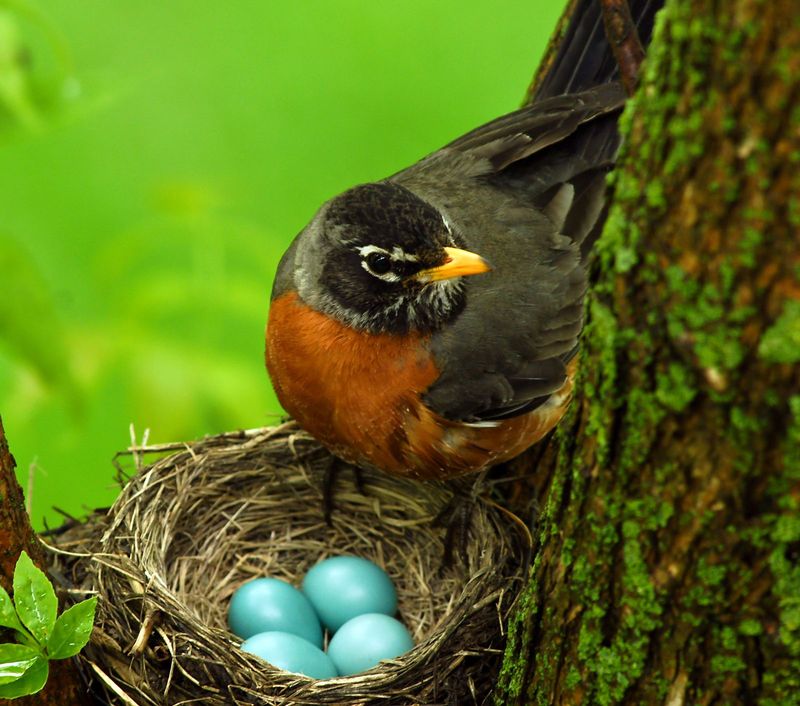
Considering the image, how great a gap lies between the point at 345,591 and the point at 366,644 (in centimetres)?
38

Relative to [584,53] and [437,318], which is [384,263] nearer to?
[437,318]

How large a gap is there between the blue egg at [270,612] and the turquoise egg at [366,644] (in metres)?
0.19

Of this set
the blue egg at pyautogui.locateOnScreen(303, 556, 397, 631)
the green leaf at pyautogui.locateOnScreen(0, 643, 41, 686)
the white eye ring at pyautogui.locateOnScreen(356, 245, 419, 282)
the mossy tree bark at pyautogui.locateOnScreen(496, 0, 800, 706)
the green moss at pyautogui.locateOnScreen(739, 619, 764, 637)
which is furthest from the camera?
the blue egg at pyautogui.locateOnScreen(303, 556, 397, 631)

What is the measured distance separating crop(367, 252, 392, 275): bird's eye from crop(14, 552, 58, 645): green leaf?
1731 mm

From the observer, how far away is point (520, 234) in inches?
161

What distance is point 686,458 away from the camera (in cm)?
183

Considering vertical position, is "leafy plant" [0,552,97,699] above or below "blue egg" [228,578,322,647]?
above

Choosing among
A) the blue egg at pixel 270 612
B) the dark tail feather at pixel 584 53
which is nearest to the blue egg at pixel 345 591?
the blue egg at pixel 270 612

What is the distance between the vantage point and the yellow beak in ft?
11.5

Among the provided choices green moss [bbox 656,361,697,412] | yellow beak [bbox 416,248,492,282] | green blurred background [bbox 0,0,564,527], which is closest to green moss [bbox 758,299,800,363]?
green moss [bbox 656,361,697,412]

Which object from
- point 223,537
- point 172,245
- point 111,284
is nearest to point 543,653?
point 223,537

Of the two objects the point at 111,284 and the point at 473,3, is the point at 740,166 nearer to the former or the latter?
the point at 111,284

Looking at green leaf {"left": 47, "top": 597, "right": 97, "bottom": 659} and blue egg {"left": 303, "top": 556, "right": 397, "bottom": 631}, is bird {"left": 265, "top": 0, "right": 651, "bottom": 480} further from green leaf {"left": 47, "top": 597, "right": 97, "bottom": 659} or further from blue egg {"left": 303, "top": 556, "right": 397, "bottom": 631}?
green leaf {"left": 47, "top": 597, "right": 97, "bottom": 659}

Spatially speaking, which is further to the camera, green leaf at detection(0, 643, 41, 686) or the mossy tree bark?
green leaf at detection(0, 643, 41, 686)
